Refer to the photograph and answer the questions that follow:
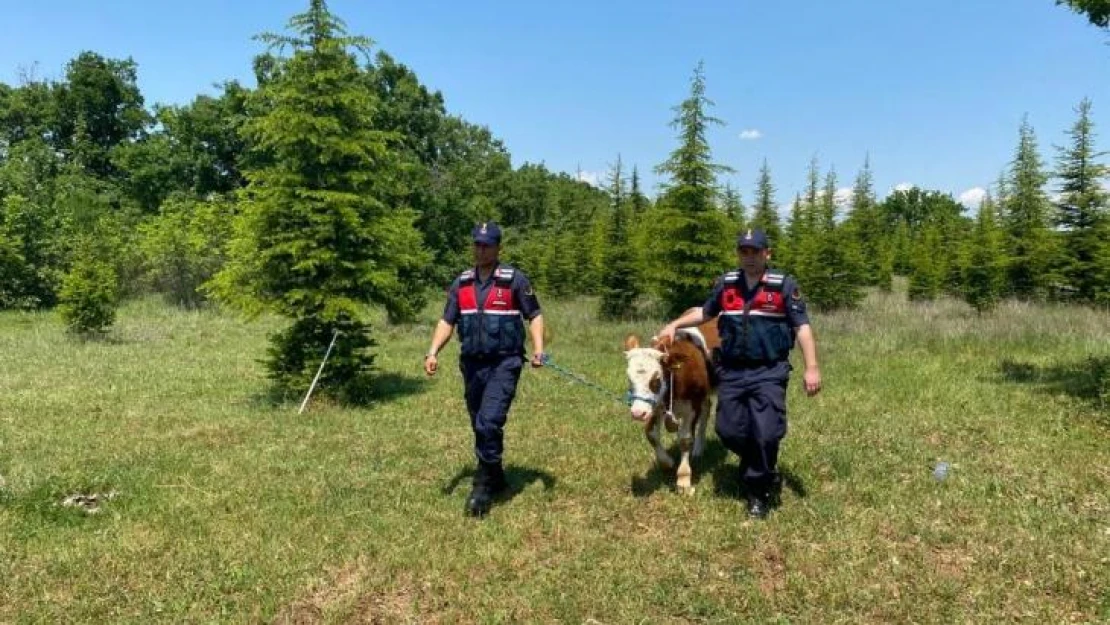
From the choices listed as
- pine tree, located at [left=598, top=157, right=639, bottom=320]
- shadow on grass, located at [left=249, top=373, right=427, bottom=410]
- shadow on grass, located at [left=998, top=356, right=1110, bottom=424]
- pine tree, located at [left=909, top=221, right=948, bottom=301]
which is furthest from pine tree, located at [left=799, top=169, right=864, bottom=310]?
shadow on grass, located at [left=249, top=373, right=427, bottom=410]

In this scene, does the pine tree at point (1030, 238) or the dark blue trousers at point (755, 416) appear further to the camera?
the pine tree at point (1030, 238)

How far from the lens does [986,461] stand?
7.57 meters

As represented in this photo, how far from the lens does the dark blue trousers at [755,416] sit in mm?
6090

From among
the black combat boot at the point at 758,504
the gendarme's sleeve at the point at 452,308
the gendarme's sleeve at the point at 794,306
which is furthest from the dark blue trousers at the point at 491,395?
the gendarme's sleeve at the point at 794,306

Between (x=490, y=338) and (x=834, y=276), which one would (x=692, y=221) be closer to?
(x=834, y=276)

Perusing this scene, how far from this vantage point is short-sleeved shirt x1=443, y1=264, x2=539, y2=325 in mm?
6602

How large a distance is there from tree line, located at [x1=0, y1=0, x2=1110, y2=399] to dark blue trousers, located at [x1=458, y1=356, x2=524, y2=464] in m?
5.10

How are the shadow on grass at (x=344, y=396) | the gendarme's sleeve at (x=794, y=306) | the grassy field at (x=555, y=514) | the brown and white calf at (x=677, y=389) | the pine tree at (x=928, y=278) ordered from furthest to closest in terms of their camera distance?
the pine tree at (x=928, y=278) → the shadow on grass at (x=344, y=396) → the brown and white calf at (x=677, y=389) → the gendarme's sleeve at (x=794, y=306) → the grassy field at (x=555, y=514)

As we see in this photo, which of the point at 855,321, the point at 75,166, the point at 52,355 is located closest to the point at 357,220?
the point at 52,355

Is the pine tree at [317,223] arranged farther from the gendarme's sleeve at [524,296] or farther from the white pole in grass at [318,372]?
the gendarme's sleeve at [524,296]

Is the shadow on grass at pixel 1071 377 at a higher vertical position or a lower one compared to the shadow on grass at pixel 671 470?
higher

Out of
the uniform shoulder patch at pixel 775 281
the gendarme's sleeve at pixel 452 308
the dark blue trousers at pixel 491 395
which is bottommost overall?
the dark blue trousers at pixel 491 395

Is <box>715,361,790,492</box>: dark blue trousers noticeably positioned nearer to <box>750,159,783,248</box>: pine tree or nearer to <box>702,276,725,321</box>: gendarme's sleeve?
<box>702,276,725,321</box>: gendarme's sleeve

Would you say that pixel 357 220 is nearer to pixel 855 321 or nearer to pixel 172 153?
pixel 855 321
